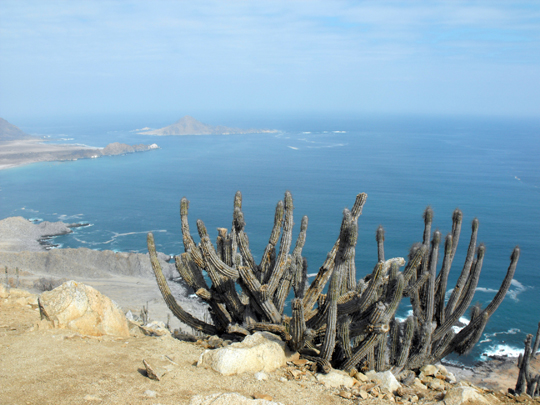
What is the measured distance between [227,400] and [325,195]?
65878 millimetres

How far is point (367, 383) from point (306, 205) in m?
57.2

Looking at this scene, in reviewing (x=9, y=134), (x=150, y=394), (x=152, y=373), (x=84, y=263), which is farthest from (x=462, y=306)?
(x=9, y=134)

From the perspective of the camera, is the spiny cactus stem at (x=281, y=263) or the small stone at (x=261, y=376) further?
the spiny cactus stem at (x=281, y=263)

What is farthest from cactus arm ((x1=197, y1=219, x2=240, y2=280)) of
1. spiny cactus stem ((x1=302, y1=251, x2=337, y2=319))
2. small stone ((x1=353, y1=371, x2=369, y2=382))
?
small stone ((x1=353, y1=371, x2=369, y2=382))

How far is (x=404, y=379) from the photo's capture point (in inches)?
379

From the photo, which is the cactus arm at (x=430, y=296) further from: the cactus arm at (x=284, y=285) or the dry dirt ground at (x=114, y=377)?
the cactus arm at (x=284, y=285)

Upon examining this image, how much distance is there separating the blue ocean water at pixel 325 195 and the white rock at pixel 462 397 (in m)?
23.5

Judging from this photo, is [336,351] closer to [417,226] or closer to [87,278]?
[87,278]

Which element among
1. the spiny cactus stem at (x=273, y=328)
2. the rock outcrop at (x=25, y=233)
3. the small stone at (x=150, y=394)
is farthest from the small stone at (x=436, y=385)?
the rock outcrop at (x=25, y=233)

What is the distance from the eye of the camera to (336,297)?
8266 millimetres

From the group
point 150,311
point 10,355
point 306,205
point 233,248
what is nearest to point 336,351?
point 233,248

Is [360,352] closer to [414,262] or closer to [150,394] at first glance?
[414,262]

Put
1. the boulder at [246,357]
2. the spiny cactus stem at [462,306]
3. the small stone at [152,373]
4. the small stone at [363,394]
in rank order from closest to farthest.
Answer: the small stone at [152,373] < the small stone at [363,394] < the boulder at [246,357] < the spiny cactus stem at [462,306]

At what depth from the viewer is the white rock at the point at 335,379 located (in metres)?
7.96
